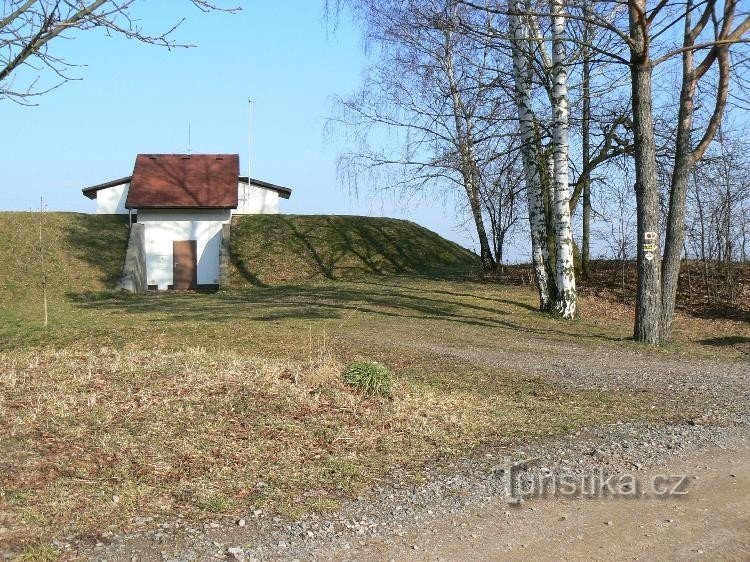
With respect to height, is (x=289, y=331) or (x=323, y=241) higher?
(x=323, y=241)

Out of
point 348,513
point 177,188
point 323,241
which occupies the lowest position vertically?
point 348,513

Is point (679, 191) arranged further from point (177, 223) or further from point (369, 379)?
point (177, 223)

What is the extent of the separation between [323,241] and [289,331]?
1912 centimetres

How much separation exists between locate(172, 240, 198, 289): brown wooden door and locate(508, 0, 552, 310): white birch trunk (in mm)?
15959

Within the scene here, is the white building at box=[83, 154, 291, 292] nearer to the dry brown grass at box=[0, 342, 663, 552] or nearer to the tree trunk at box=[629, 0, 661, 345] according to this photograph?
the tree trunk at box=[629, 0, 661, 345]

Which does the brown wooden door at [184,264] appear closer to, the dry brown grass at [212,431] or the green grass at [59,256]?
the green grass at [59,256]

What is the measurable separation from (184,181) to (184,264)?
423 centimetres

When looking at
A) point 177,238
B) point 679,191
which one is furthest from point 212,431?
point 177,238

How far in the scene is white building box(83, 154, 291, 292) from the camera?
30062mm

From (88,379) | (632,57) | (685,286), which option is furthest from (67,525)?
(685,286)

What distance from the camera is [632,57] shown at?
1315 centimetres

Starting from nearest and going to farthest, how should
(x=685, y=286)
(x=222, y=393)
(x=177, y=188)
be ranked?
(x=222, y=393) → (x=685, y=286) → (x=177, y=188)

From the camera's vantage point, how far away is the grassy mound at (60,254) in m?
25.2

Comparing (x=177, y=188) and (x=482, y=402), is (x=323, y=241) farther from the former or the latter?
(x=482, y=402)
